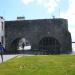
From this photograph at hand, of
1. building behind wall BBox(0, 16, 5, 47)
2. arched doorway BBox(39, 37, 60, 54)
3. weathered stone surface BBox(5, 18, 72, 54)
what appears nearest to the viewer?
building behind wall BBox(0, 16, 5, 47)

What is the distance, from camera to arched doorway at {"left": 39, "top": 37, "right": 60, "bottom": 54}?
51.4 meters

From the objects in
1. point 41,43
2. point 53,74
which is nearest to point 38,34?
point 41,43

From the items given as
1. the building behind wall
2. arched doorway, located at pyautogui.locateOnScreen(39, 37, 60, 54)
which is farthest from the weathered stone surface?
the building behind wall

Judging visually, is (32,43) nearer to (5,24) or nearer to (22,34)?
(22,34)

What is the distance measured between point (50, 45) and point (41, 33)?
2.77m

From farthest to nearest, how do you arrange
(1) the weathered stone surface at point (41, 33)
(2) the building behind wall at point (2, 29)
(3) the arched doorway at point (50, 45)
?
(3) the arched doorway at point (50, 45) → (1) the weathered stone surface at point (41, 33) → (2) the building behind wall at point (2, 29)

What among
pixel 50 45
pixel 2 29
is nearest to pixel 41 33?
pixel 50 45

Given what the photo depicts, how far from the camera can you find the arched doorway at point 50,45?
5140 centimetres

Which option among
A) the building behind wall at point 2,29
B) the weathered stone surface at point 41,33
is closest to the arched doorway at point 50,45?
the weathered stone surface at point 41,33

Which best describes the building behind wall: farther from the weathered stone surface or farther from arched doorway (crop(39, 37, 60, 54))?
arched doorway (crop(39, 37, 60, 54))

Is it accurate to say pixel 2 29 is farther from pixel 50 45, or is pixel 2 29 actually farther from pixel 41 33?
pixel 50 45

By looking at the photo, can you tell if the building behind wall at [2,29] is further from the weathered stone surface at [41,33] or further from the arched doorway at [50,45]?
the arched doorway at [50,45]

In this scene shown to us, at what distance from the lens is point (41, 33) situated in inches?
2013

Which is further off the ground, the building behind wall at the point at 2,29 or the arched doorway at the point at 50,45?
the building behind wall at the point at 2,29
